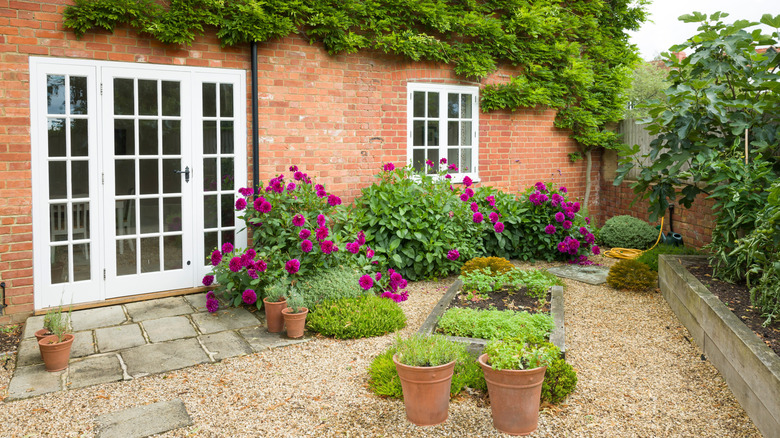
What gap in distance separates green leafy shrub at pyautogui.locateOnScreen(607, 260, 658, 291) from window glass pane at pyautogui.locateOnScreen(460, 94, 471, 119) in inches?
118

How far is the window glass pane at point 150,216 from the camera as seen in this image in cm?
572

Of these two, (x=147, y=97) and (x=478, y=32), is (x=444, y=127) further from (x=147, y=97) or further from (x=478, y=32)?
(x=147, y=97)

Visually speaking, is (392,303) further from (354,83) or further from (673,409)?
(354,83)

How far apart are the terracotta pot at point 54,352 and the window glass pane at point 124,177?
1933 millimetres

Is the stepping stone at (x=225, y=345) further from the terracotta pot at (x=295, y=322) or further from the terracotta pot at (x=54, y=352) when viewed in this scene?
the terracotta pot at (x=54, y=352)

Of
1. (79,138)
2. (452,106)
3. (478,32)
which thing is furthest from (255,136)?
(478,32)

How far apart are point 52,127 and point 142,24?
1235mm

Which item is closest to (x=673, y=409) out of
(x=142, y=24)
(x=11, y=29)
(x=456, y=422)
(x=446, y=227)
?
(x=456, y=422)

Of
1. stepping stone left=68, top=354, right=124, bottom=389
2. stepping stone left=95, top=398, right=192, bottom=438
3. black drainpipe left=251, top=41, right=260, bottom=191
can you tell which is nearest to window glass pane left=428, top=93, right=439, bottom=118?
black drainpipe left=251, top=41, right=260, bottom=191

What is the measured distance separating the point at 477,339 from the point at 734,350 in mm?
1601

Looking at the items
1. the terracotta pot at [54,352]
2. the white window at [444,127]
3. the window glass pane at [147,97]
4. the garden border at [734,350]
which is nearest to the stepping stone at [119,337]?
the terracotta pot at [54,352]

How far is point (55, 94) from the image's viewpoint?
5.22 m

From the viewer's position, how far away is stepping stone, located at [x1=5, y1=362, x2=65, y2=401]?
11.9ft

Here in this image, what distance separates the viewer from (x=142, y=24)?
213 inches
